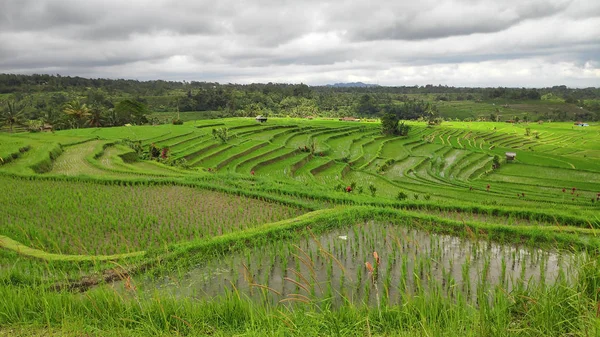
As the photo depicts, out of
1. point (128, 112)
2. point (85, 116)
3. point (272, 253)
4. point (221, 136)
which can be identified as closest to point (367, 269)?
point (272, 253)

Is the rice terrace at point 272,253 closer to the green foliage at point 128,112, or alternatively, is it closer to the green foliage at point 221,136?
the green foliage at point 221,136

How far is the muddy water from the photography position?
505 centimetres

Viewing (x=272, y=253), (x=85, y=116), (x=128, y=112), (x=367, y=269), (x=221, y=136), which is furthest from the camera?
(x=128, y=112)

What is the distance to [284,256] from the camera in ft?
21.0

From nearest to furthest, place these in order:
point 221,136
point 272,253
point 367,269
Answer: point 367,269
point 272,253
point 221,136

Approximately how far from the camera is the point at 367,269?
19.5 ft

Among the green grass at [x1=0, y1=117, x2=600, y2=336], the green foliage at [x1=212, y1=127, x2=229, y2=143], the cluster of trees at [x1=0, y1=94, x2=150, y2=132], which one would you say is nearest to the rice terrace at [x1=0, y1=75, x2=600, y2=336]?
the green grass at [x1=0, y1=117, x2=600, y2=336]

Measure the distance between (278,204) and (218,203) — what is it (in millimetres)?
1721

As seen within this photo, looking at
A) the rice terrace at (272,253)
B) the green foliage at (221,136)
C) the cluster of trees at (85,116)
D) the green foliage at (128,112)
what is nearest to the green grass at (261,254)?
the rice terrace at (272,253)

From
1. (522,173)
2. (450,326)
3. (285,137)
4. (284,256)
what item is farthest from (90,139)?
(522,173)

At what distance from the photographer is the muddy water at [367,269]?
5047 mm

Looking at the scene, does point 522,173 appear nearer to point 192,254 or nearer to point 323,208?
point 323,208

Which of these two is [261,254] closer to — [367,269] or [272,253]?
[272,253]

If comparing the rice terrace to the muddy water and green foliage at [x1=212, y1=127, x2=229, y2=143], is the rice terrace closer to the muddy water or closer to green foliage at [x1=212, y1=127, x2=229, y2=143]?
the muddy water
